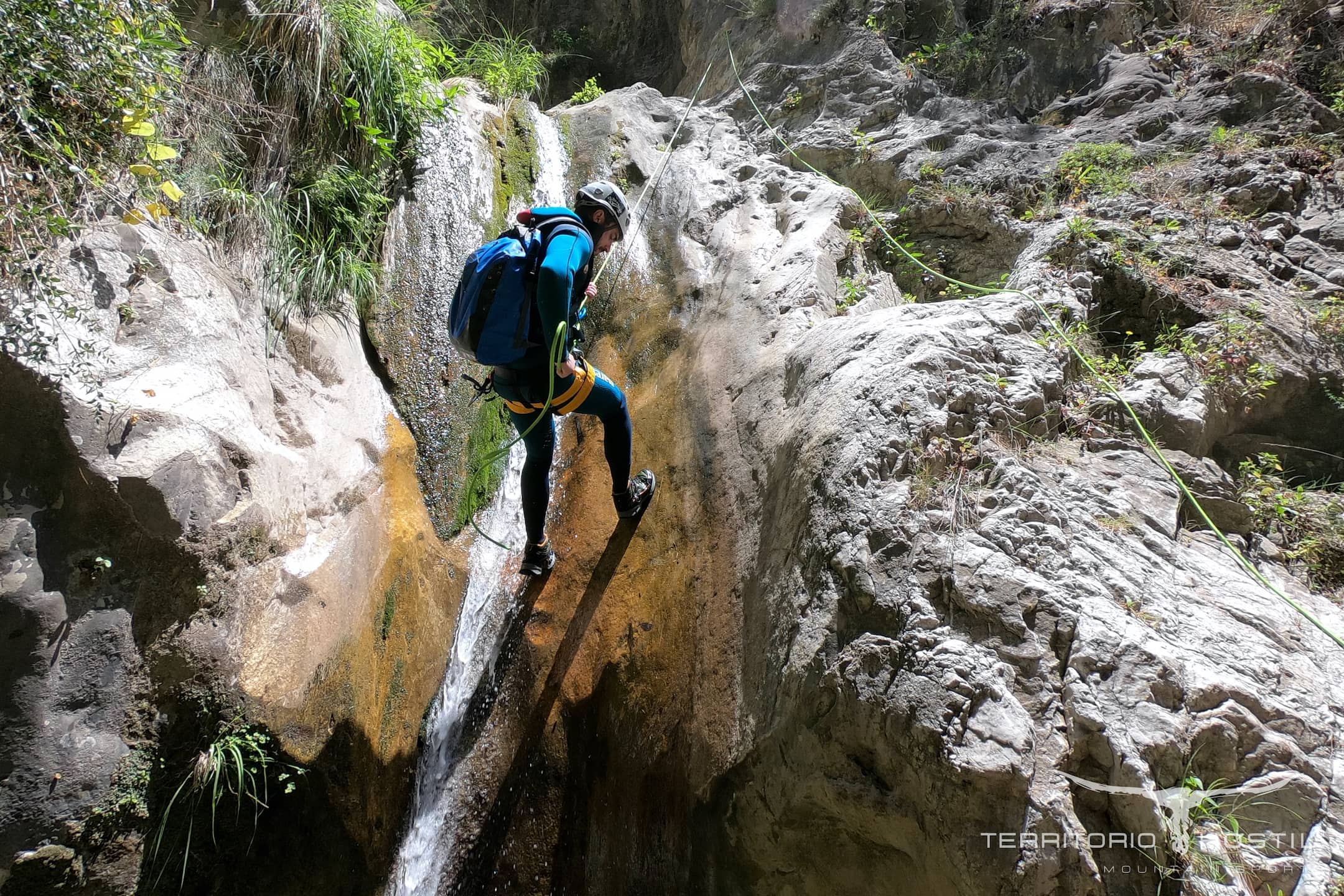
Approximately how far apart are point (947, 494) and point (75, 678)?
3087mm

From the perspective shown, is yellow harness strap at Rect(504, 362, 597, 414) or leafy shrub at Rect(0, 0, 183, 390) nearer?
leafy shrub at Rect(0, 0, 183, 390)

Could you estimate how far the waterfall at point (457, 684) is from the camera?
3031mm

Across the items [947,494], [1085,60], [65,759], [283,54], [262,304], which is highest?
[1085,60]

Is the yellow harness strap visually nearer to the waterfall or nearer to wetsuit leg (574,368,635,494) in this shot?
wetsuit leg (574,368,635,494)

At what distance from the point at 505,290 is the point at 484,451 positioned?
1591mm

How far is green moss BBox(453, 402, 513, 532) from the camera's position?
13.2 ft

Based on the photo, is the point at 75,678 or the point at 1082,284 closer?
the point at 75,678

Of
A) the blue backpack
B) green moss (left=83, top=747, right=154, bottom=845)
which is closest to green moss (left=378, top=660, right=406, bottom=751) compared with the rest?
green moss (left=83, top=747, right=154, bottom=845)

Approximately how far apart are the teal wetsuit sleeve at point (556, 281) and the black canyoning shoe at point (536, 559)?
1236 mm

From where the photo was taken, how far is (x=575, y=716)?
319 centimetres

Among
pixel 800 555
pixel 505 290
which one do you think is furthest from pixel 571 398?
pixel 800 555

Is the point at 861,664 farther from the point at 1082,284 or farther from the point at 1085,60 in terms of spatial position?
the point at 1085,60

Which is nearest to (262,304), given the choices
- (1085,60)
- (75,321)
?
(75,321)

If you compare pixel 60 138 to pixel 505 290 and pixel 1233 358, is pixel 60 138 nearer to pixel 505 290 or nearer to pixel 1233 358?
pixel 505 290
